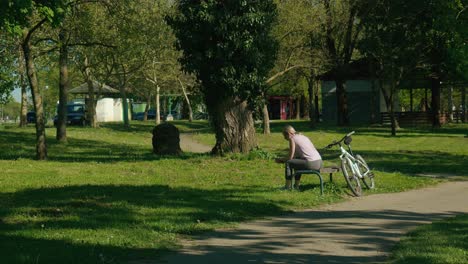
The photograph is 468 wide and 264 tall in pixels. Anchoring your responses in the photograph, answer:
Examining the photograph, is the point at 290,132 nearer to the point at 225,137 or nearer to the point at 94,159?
the point at 225,137

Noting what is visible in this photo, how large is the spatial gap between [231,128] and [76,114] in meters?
41.0

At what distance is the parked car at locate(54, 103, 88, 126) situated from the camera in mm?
56469

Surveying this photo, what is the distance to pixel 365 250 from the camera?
791 centimetres

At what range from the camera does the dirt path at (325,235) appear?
7492 millimetres

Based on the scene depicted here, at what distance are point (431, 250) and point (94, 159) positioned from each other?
47.3ft

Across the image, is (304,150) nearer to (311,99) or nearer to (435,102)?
(311,99)

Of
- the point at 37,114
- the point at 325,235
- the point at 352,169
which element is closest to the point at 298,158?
the point at 352,169

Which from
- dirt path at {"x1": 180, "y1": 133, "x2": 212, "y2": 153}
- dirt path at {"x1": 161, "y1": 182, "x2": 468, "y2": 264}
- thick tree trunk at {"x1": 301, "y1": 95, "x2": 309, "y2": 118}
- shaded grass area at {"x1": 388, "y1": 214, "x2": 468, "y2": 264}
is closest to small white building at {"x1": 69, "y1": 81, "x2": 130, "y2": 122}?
thick tree trunk at {"x1": 301, "y1": 95, "x2": 309, "y2": 118}

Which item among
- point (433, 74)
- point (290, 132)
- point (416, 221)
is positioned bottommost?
point (416, 221)

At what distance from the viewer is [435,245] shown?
310 inches

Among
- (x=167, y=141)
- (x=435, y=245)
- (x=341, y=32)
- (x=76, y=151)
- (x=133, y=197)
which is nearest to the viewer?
(x=435, y=245)

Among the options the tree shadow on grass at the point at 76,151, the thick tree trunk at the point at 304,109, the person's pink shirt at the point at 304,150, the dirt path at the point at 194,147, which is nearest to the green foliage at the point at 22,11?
the person's pink shirt at the point at 304,150

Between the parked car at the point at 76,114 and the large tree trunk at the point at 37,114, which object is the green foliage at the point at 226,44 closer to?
the large tree trunk at the point at 37,114

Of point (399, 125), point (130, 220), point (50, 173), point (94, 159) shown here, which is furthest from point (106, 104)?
point (130, 220)
